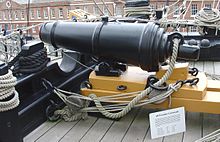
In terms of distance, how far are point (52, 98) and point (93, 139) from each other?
0.38m

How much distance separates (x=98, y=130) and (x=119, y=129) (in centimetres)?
10

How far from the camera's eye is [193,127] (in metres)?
1.65

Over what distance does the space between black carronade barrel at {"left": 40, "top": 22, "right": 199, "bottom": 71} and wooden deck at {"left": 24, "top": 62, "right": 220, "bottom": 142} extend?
0.31 metres

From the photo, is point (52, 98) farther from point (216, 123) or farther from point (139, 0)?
point (139, 0)

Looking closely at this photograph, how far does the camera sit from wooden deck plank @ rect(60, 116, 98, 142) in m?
1.60

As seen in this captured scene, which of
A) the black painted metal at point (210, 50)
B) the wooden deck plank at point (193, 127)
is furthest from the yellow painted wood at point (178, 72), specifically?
the black painted metal at point (210, 50)

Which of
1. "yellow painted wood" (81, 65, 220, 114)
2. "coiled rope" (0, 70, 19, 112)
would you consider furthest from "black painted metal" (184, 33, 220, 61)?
"coiled rope" (0, 70, 19, 112)

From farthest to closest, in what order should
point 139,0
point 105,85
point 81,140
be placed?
A: point 139,0 → point 105,85 → point 81,140

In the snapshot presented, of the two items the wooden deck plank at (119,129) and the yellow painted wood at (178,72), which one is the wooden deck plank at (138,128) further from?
the yellow painted wood at (178,72)

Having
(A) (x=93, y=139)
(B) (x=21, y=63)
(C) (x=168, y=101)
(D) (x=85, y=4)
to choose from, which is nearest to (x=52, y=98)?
(B) (x=21, y=63)

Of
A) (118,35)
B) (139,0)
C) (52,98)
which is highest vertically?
(139,0)

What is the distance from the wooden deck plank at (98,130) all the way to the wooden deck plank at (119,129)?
0.03 meters

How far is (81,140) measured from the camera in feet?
5.17

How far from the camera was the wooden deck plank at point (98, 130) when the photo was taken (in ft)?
5.22
